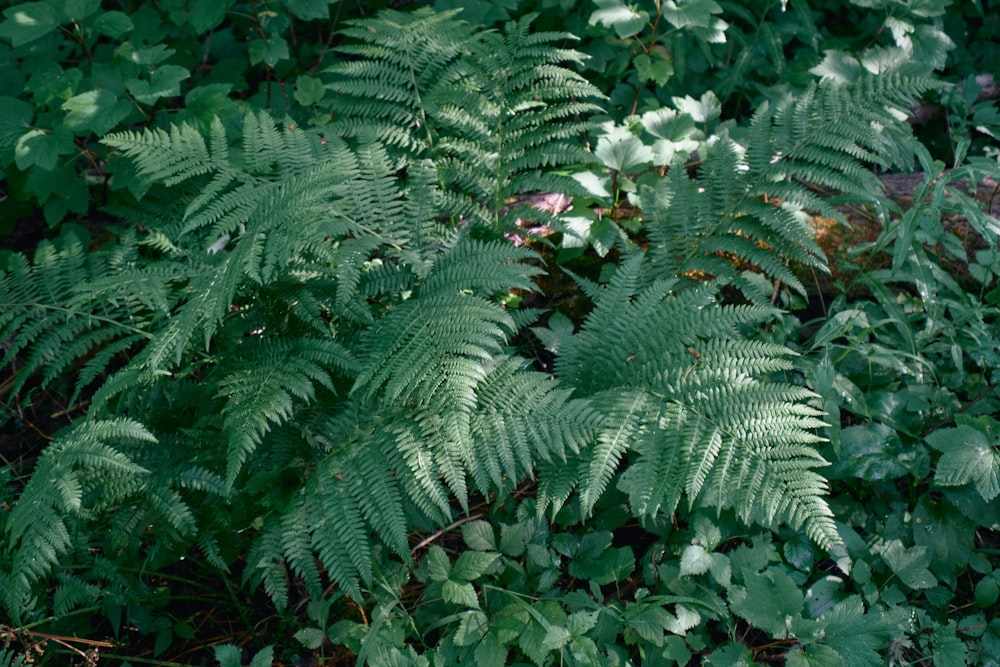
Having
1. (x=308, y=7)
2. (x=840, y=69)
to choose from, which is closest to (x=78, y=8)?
(x=308, y=7)

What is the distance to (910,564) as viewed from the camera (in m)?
2.16

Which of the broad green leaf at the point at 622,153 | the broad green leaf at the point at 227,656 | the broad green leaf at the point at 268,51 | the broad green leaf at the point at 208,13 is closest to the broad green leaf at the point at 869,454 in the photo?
the broad green leaf at the point at 622,153

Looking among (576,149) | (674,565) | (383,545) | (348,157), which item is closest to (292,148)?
(348,157)

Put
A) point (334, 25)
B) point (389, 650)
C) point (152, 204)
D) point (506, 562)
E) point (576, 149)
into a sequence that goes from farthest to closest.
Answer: point (334, 25), point (152, 204), point (576, 149), point (506, 562), point (389, 650)

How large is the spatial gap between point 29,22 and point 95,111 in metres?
0.42

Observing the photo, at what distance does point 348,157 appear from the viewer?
2.34 meters

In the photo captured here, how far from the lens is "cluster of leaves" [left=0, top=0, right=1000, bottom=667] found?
196 centimetres

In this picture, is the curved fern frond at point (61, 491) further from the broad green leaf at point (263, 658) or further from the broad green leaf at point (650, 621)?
the broad green leaf at point (650, 621)

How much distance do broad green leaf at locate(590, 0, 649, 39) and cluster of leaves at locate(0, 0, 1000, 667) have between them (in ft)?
0.05

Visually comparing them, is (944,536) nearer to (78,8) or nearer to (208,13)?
(208,13)

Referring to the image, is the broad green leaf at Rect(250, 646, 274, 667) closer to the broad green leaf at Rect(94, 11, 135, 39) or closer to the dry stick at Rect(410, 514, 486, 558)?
the dry stick at Rect(410, 514, 486, 558)

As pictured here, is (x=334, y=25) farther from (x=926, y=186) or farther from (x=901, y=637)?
(x=901, y=637)

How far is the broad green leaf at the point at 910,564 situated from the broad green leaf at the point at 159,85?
2.75m

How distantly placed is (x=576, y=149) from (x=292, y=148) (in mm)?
938
